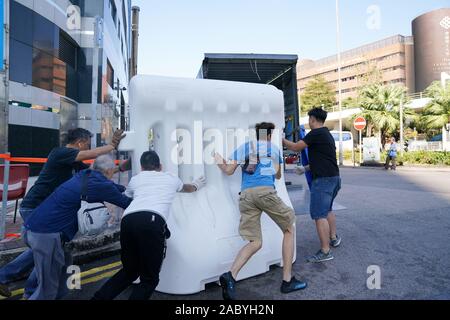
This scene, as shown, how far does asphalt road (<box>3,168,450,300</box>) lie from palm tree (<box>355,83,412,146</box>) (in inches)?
1041

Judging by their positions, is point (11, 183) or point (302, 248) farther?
point (11, 183)

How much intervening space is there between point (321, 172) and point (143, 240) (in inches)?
97.4

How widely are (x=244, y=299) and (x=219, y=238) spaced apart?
0.62 m

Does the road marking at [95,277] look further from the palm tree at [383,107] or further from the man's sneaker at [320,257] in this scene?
the palm tree at [383,107]

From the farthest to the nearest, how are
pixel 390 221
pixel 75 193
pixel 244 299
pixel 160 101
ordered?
1. pixel 390 221
2. pixel 160 101
3. pixel 244 299
4. pixel 75 193

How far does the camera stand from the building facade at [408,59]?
56281 millimetres

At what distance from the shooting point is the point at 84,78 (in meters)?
15.5

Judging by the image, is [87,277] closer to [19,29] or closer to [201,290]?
[201,290]

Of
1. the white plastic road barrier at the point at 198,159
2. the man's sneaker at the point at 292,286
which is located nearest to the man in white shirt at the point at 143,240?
the white plastic road barrier at the point at 198,159

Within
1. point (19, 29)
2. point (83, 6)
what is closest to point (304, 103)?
point (83, 6)

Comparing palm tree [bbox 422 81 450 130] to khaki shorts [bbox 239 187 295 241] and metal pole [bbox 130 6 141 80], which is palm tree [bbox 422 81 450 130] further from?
khaki shorts [bbox 239 187 295 241]

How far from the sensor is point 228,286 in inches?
115

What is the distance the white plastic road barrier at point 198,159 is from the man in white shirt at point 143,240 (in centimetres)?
54

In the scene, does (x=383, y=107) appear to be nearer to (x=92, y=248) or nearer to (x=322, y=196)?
(x=322, y=196)
